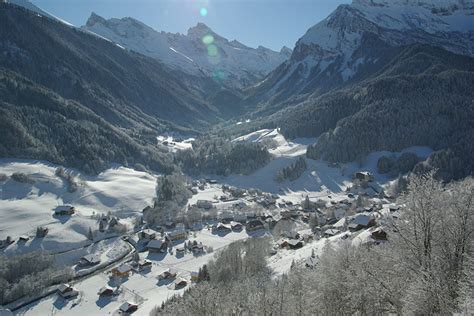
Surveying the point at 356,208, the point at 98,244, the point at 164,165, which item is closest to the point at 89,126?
the point at 164,165

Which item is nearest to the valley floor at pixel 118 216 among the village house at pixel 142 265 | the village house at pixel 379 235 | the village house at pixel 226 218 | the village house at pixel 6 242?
the village house at pixel 6 242

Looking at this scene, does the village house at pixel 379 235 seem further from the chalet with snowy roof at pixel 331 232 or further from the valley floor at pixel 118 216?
the chalet with snowy roof at pixel 331 232

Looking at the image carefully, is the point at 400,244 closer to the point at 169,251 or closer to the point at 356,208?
the point at 169,251

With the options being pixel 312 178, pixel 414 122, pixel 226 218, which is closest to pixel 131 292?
pixel 226 218

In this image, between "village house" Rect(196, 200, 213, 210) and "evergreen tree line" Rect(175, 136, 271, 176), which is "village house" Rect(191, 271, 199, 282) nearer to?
"village house" Rect(196, 200, 213, 210)

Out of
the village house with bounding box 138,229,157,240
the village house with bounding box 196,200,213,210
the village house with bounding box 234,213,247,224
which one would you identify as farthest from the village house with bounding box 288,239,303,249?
the village house with bounding box 196,200,213,210

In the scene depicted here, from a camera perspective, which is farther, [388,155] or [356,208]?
[388,155]

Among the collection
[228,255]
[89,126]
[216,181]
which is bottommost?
[216,181]
